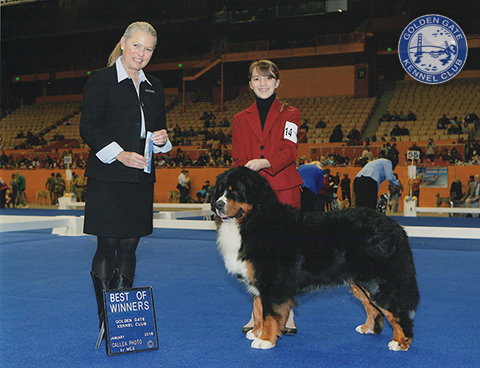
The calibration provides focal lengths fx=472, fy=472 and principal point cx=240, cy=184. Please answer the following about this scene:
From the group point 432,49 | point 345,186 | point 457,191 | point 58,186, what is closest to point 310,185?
point 432,49

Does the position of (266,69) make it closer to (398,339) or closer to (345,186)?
(398,339)

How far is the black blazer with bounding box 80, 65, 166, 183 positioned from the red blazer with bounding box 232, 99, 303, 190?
2.70 ft

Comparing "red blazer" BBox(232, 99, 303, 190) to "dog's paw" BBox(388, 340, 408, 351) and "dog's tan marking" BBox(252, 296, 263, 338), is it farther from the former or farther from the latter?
"dog's paw" BBox(388, 340, 408, 351)

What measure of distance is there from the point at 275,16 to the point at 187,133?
319 inches

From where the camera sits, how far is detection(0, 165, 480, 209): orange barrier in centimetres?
1591

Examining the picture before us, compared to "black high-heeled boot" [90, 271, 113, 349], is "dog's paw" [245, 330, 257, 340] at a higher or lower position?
lower

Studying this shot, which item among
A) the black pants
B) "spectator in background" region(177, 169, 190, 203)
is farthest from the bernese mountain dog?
"spectator in background" region(177, 169, 190, 203)

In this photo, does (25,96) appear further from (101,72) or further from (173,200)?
(101,72)

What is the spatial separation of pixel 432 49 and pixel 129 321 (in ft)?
29.4

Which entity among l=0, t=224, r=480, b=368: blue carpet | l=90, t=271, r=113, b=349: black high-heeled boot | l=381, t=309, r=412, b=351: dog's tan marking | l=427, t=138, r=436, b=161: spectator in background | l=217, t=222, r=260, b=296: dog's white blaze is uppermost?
l=427, t=138, r=436, b=161: spectator in background

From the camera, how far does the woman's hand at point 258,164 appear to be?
298 cm

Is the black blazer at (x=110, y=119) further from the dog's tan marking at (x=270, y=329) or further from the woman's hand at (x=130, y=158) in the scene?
the dog's tan marking at (x=270, y=329)

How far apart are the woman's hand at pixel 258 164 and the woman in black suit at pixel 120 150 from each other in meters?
0.57

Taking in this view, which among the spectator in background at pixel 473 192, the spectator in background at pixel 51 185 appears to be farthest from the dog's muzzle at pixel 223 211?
the spectator in background at pixel 51 185
